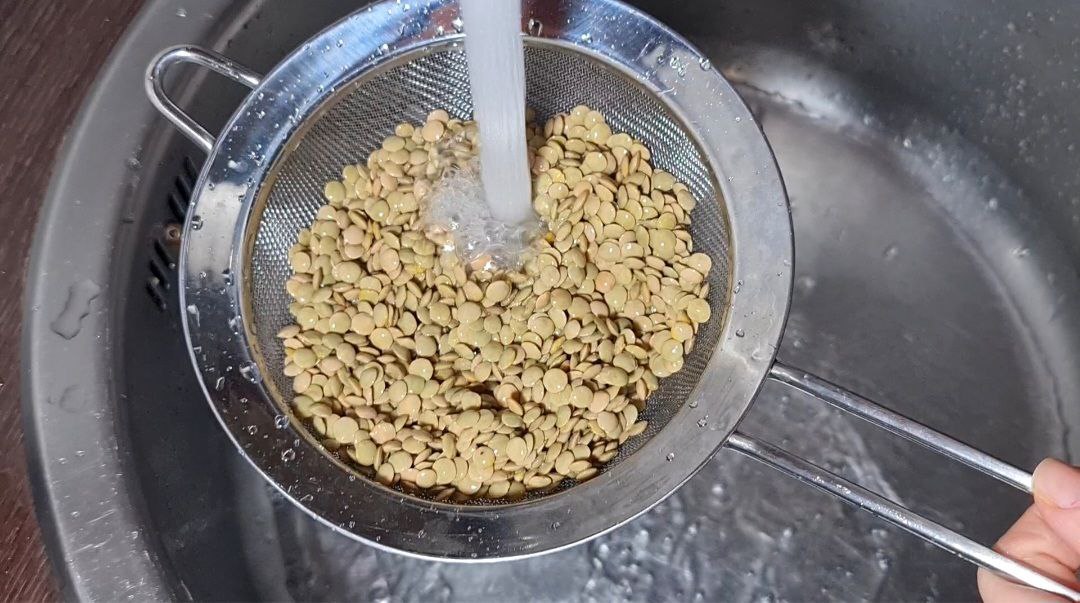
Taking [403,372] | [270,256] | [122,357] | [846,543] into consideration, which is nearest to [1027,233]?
[846,543]

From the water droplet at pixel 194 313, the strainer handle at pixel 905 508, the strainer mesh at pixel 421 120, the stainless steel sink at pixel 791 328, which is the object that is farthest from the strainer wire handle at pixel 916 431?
the water droplet at pixel 194 313

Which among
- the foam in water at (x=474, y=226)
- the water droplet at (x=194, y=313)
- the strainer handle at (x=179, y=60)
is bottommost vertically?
the water droplet at (x=194, y=313)

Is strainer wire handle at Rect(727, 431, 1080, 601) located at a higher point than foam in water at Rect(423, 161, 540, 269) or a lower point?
lower

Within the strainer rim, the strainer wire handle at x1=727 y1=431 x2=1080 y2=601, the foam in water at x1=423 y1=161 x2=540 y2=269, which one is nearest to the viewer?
the strainer wire handle at x1=727 y1=431 x2=1080 y2=601

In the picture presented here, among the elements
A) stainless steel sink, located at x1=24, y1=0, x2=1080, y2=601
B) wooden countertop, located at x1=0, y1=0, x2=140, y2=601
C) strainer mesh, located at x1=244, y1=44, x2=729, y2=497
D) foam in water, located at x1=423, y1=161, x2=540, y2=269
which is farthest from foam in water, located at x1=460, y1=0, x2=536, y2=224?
wooden countertop, located at x1=0, y1=0, x2=140, y2=601

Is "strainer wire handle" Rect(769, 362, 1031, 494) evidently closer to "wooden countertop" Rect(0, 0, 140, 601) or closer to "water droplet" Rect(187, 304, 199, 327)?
"water droplet" Rect(187, 304, 199, 327)

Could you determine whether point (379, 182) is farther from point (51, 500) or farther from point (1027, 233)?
point (1027, 233)

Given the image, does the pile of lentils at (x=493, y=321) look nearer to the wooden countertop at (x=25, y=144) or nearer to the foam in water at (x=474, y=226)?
the foam in water at (x=474, y=226)
